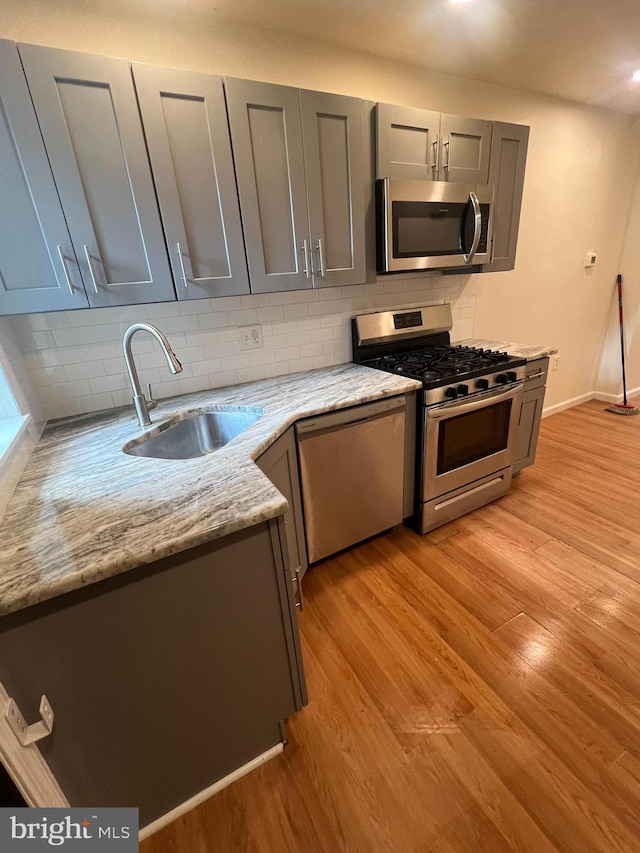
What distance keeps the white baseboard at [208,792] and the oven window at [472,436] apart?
4.92ft

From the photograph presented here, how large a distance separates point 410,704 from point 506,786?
0.34 m

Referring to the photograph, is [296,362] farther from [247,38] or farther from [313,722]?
[313,722]

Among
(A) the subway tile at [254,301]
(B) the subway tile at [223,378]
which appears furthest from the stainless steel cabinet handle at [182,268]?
(B) the subway tile at [223,378]

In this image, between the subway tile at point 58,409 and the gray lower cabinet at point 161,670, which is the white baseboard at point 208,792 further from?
the subway tile at point 58,409

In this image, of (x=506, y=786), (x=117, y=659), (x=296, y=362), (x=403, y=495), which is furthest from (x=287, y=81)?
(x=506, y=786)

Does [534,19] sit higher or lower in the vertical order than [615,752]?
higher

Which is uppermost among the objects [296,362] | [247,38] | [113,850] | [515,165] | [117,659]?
[247,38]

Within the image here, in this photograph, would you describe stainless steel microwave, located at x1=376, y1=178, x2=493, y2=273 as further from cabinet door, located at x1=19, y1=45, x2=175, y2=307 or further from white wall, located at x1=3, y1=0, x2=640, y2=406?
cabinet door, located at x1=19, y1=45, x2=175, y2=307

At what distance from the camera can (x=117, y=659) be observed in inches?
34.2

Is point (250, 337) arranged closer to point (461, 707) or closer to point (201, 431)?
point (201, 431)

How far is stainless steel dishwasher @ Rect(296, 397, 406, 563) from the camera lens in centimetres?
171

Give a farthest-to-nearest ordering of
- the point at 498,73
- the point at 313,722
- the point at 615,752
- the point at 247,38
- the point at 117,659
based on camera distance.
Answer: the point at 498,73 < the point at 247,38 < the point at 313,722 < the point at 615,752 < the point at 117,659

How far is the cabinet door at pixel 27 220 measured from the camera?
3.81 ft

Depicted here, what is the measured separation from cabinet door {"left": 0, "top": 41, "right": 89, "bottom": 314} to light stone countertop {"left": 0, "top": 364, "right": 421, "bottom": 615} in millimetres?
559
